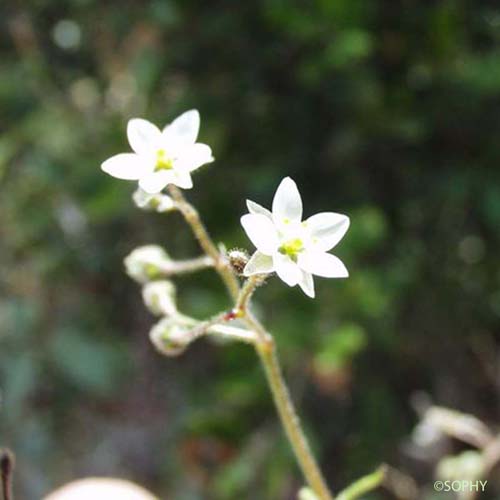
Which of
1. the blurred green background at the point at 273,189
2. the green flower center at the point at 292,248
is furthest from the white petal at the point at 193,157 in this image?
the blurred green background at the point at 273,189

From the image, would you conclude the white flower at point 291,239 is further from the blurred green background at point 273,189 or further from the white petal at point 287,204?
the blurred green background at point 273,189

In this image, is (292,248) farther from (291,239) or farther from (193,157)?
(193,157)

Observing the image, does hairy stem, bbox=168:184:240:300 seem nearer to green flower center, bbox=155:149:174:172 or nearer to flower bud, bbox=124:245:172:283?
green flower center, bbox=155:149:174:172

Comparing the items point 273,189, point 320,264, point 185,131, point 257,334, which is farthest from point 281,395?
point 273,189

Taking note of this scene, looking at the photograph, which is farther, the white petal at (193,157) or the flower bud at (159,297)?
the flower bud at (159,297)

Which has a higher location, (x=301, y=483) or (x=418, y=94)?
(x=418, y=94)

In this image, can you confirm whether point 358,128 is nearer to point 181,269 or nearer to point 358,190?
point 358,190

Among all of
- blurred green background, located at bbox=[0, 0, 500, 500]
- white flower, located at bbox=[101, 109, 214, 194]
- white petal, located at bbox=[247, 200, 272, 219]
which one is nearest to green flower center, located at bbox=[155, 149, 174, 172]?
white flower, located at bbox=[101, 109, 214, 194]

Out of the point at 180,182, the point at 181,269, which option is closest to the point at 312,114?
the point at 181,269
